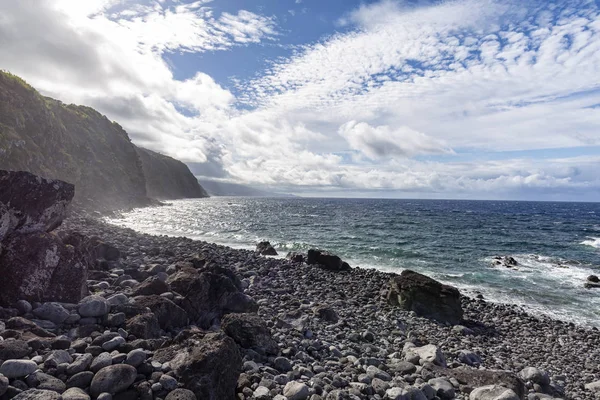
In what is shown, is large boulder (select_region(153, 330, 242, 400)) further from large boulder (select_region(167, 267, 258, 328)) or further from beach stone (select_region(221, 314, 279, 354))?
large boulder (select_region(167, 267, 258, 328))

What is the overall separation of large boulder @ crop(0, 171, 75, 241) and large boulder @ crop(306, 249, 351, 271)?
20242 millimetres

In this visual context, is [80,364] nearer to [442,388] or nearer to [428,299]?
[442,388]

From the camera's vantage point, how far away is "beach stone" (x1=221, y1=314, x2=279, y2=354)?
9.27 meters

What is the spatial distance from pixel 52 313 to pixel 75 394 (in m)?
3.50

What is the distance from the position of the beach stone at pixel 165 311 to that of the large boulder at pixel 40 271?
5.30 feet

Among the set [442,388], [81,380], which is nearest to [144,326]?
[81,380]

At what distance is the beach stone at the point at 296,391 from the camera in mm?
7348

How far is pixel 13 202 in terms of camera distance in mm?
8828

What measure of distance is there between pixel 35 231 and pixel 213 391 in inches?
264

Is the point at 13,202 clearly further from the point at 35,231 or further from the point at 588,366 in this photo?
the point at 588,366

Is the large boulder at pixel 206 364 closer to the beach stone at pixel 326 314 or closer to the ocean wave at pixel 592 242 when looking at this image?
the beach stone at pixel 326 314

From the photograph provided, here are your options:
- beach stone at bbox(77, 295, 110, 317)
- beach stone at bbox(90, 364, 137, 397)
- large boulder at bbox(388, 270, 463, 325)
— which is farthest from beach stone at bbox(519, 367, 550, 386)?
beach stone at bbox(77, 295, 110, 317)

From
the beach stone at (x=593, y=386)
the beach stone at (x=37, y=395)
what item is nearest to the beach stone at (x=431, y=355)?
the beach stone at (x=593, y=386)

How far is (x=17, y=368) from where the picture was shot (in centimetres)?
524
